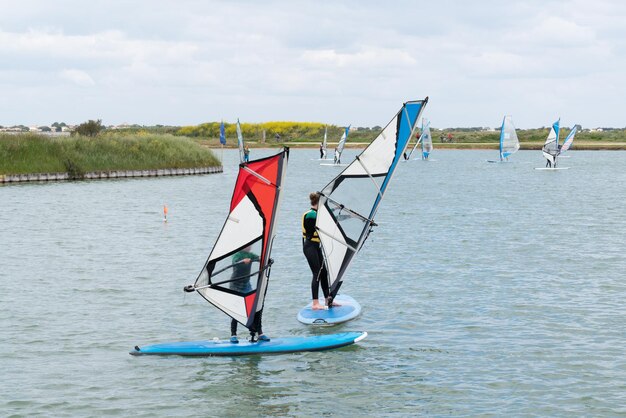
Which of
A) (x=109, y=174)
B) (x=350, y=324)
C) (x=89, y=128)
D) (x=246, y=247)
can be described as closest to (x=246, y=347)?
(x=246, y=247)

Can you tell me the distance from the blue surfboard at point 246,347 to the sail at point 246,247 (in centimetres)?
64

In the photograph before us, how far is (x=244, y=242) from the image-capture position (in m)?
14.9

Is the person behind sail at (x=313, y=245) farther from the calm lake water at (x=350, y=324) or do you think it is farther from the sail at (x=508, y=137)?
the sail at (x=508, y=137)

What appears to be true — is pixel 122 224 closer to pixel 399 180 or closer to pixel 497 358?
pixel 497 358

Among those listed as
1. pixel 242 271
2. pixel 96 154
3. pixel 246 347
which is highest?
pixel 96 154

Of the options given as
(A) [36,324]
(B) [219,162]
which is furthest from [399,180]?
(A) [36,324]

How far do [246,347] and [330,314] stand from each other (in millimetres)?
3074

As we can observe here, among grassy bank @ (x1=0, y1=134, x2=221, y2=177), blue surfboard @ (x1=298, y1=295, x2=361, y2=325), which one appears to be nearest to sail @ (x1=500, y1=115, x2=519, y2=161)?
grassy bank @ (x1=0, y1=134, x2=221, y2=177)

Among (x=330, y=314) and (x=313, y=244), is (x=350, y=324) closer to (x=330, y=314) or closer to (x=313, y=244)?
(x=330, y=314)

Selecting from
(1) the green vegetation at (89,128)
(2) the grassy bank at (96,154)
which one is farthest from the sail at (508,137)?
(1) the green vegetation at (89,128)

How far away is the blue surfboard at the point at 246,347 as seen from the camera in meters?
15.5

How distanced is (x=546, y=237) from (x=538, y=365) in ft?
64.8

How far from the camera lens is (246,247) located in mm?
14953

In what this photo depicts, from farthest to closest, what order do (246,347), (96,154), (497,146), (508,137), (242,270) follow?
1. (497,146)
2. (508,137)
3. (96,154)
4. (246,347)
5. (242,270)
